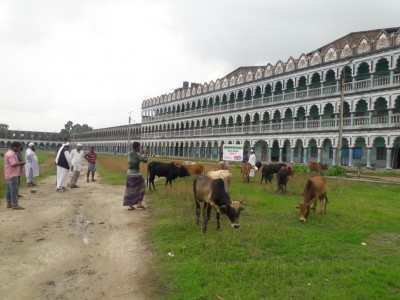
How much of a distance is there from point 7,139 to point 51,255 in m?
137

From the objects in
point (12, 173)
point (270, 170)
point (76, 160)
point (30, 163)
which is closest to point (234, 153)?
point (270, 170)

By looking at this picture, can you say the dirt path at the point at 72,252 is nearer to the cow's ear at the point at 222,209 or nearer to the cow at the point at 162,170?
the cow's ear at the point at 222,209

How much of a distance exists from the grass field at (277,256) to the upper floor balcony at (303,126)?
26455 mm

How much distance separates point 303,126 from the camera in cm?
4434

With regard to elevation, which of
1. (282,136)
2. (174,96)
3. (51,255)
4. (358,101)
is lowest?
(51,255)

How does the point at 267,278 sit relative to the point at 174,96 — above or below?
below

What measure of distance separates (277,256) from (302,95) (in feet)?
133

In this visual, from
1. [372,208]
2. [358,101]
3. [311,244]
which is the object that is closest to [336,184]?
[372,208]

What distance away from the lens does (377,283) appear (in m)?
5.58

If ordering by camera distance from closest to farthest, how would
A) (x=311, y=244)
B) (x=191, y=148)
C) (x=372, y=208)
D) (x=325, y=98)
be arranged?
(x=311, y=244) → (x=372, y=208) → (x=325, y=98) → (x=191, y=148)

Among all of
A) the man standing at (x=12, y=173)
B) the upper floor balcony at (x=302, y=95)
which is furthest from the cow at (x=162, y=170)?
the upper floor balcony at (x=302, y=95)

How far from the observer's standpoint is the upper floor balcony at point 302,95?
116ft

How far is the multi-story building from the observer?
35.0 m

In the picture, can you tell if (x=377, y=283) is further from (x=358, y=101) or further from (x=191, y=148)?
(x=191, y=148)
